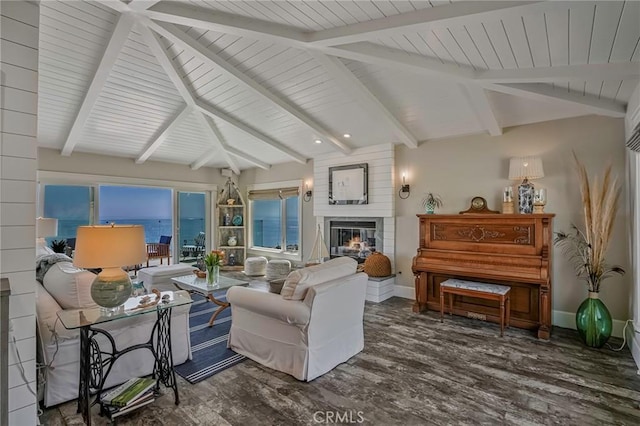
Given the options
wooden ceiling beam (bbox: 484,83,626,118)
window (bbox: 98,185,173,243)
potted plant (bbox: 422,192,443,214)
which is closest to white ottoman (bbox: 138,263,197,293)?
window (bbox: 98,185,173,243)

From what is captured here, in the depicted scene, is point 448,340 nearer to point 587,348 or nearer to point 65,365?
point 587,348

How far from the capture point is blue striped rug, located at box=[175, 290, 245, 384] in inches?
109

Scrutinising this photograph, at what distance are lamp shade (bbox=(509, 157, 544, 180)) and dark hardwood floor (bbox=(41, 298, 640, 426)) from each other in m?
1.92

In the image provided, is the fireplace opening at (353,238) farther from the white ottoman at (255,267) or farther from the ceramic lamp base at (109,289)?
the ceramic lamp base at (109,289)

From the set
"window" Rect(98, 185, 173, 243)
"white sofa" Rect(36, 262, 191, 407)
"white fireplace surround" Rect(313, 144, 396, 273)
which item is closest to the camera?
"white sofa" Rect(36, 262, 191, 407)

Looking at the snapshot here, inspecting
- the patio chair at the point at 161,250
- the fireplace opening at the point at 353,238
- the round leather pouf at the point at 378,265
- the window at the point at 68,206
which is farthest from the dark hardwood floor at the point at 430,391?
the patio chair at the point at 161,250

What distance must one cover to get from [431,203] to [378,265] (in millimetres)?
1307

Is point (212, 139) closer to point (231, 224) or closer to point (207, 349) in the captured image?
point (231, 224)

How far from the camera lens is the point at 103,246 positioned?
2076mm

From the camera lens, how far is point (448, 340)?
342 cm

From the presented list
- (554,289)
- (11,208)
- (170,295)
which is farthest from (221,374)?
(554,289)

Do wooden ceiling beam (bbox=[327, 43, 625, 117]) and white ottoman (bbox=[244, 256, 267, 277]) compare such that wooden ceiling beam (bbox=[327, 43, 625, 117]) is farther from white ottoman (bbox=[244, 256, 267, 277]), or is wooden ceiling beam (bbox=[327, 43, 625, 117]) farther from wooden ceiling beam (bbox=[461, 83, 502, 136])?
white ottoman (bbox=[244, 256, 267, 277])

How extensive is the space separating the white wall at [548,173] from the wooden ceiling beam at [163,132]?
3.54 metres

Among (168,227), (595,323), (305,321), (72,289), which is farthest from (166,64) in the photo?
(595,323)
